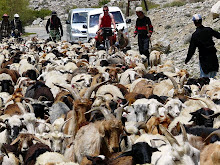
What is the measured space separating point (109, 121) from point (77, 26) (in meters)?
15.6

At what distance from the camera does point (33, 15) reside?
6150cm

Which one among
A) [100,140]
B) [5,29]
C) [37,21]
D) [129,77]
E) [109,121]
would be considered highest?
[5,29]

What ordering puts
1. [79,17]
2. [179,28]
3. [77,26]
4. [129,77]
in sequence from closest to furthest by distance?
1. [129,77]
2. [77,26]
3. [79,17]
4. [179,28]

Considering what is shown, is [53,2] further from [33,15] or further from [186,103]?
[186,103]

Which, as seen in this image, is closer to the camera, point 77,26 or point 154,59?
point 154,59

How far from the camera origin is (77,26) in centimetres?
2098

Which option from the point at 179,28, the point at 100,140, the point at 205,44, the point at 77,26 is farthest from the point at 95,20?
the point at 100,140

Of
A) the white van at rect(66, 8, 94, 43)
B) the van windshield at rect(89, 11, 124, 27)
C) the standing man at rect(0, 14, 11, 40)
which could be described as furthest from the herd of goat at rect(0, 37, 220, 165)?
the standing man at rect(0, 14, 11, 40)

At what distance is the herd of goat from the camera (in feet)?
17.5

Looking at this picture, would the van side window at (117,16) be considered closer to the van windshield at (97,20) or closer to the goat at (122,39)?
the van windshield at (97,20)

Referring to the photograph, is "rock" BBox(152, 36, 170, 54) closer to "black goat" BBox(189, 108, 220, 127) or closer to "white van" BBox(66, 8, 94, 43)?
"white van" BBox(66, 8, 94, 43)

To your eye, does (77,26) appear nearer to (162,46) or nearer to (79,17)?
(79,17)

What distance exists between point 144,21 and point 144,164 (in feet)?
31.9

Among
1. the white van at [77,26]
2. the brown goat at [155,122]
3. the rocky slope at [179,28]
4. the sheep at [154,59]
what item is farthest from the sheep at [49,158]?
the white van at [77,26]
